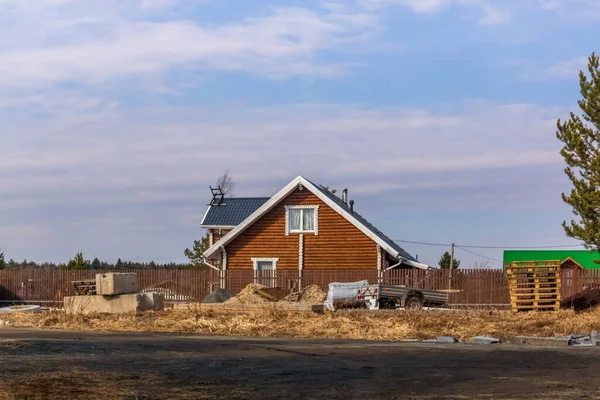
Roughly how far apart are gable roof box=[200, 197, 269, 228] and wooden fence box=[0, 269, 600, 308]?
8.77 metres

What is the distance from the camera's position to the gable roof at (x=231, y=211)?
5484 centimetres

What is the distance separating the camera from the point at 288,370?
44.5ft

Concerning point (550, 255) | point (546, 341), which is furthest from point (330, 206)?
point (550, 255)

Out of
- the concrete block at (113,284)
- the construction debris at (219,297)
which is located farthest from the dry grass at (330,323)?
the construction debris at (219,297)

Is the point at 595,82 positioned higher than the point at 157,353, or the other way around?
the point at 595,82

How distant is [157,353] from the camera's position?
1631 centimetres

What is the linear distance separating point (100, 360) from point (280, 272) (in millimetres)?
29284

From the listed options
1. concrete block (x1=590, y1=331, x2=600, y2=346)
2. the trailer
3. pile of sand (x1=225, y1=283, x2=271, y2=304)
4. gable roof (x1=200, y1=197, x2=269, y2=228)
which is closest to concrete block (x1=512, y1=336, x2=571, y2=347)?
concrete block (x1=590, y1=331, x2=600, y2=346)

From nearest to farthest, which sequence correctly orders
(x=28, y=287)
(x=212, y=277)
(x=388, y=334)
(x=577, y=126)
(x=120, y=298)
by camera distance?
(x=388, y=334) → (x=120, y=298) → (x=577, y=126) → (x=212, y=277) → (x=28, y=287)

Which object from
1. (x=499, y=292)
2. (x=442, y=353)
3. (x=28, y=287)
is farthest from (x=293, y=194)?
(x=442, y=353)

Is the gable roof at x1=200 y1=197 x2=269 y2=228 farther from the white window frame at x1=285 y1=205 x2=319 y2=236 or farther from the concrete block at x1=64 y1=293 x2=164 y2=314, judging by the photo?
the concrete block at x1=64 y1=293 x2=164 y2=314

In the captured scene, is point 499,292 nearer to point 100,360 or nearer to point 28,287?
point 28,287

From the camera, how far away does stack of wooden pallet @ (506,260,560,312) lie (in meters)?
32.8

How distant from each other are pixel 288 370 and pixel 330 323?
11418mm
